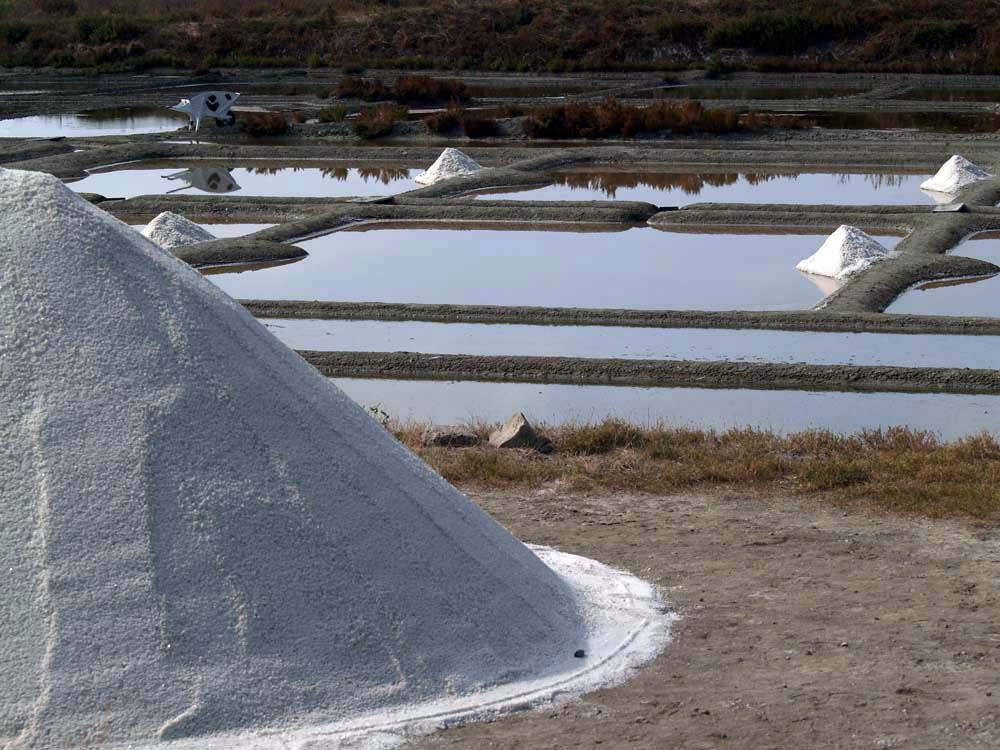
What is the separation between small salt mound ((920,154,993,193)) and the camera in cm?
1377

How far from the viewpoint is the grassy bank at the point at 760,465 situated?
5.16 meters

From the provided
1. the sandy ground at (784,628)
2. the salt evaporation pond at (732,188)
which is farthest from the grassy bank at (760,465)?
the salt evaporation pond at (732,188)

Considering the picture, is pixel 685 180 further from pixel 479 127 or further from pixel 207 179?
pixel 207 179

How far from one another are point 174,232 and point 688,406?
5581 millimetres

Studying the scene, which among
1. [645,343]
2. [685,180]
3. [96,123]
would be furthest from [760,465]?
[96,123]

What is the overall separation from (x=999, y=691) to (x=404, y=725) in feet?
4.50

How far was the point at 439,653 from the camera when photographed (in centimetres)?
344

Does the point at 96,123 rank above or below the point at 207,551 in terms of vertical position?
above

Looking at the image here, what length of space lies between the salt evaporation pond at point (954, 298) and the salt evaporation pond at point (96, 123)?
13.1 meters

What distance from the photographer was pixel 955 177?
1385 cm

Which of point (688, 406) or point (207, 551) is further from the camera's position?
point (688, 406)

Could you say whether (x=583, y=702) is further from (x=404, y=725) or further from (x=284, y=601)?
(x=284, y=601)

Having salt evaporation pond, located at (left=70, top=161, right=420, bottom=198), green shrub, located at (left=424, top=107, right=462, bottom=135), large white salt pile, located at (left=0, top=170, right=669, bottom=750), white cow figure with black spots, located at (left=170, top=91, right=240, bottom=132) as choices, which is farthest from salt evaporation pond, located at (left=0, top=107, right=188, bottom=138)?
large white salt pile, located at (left=0, top=170, right=669, bottom=750)

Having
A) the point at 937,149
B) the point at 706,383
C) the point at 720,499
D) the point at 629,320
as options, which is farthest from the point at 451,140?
the point at 720,499
